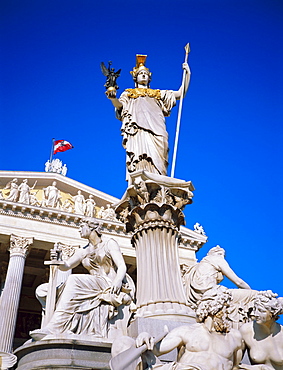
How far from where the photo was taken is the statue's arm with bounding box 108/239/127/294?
5.57 metres

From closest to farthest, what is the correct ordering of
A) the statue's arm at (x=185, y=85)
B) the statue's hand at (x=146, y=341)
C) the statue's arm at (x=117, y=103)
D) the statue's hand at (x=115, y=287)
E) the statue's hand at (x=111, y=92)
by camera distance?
the statue's hand at (x=146, y=341)
the statue's hand at (x=115, y=287)
the statue's hand at (x=111, y=92)
the statue's arm at (x=117, y=103)
the statue's arm at (x=185, y=85)

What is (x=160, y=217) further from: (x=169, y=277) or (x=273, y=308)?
(x=273, y=308)

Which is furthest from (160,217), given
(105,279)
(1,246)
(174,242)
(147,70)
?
(1,246)

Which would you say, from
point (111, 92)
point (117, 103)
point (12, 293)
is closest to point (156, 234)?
point (111, 92)

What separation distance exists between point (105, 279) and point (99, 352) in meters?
1.17

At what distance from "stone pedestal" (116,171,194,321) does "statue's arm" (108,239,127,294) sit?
55 cm

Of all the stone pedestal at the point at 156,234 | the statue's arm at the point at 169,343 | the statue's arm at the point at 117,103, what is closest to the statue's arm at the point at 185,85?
the statue's arm at the point at 117,103

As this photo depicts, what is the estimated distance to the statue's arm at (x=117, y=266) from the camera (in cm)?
557

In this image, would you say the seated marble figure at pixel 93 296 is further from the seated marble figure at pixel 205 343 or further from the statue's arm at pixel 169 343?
the statue's arm at pixel 169 343

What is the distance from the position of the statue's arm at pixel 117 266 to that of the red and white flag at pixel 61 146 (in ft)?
88.6

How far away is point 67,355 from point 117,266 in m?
1.50

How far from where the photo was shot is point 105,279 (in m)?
5.86

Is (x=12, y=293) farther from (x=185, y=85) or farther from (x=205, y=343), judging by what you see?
(x=205, y=343)

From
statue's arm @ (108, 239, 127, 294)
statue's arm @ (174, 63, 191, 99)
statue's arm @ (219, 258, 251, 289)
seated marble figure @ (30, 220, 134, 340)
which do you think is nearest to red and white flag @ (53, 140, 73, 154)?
statue's arm @ (174, 63, 191, 99)
